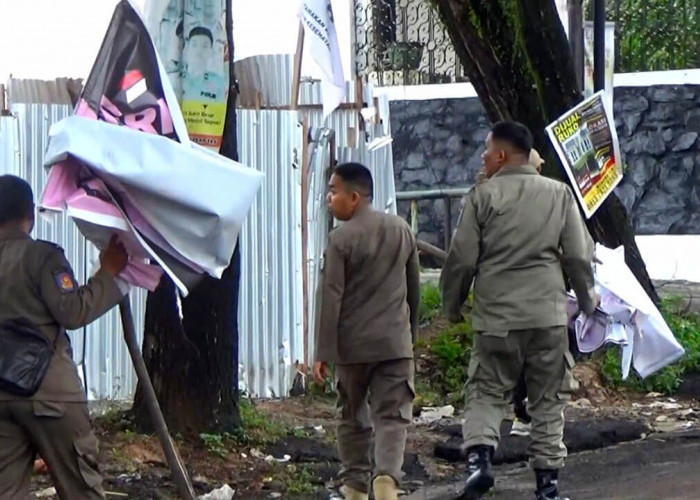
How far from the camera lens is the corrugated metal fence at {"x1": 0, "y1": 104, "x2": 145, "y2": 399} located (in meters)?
9.41

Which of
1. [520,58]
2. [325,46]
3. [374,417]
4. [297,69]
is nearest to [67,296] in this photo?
[374,417]

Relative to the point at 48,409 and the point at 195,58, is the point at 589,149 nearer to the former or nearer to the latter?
the point at 195,58

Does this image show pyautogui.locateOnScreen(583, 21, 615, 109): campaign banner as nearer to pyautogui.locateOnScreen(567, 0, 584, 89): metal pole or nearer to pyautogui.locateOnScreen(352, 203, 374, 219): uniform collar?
pyautogui.locateOnScreen(567, 0, 584, 89): metal pole

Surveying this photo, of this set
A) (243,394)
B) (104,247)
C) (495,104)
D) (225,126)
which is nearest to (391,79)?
(495,104)

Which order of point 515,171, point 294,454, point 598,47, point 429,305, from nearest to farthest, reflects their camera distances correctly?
1. point 515,171
2. point 294,454
3. point 598,47
4. point 429,305

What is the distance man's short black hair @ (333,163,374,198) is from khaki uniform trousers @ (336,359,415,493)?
2.99 ft

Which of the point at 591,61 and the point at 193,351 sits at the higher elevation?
the point at 591,61

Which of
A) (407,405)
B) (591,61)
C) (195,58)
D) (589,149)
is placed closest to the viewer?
(407,405)

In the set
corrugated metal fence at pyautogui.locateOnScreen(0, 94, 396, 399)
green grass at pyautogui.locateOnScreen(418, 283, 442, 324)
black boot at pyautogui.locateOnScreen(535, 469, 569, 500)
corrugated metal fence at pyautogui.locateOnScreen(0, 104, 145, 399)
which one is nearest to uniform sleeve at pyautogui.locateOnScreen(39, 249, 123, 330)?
black boot at pyautogui.locateOnScreen(535, 469, 569, 500)

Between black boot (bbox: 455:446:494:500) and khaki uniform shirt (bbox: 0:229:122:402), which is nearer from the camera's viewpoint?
khaki uniform shirt (bbox: 0:229:122:402)

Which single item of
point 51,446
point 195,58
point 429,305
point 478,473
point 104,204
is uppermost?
point 195,58

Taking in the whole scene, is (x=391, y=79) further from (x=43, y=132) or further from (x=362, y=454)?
(x=362, y=454)

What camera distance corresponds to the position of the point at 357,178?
23.0ft

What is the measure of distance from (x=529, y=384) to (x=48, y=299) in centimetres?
301
